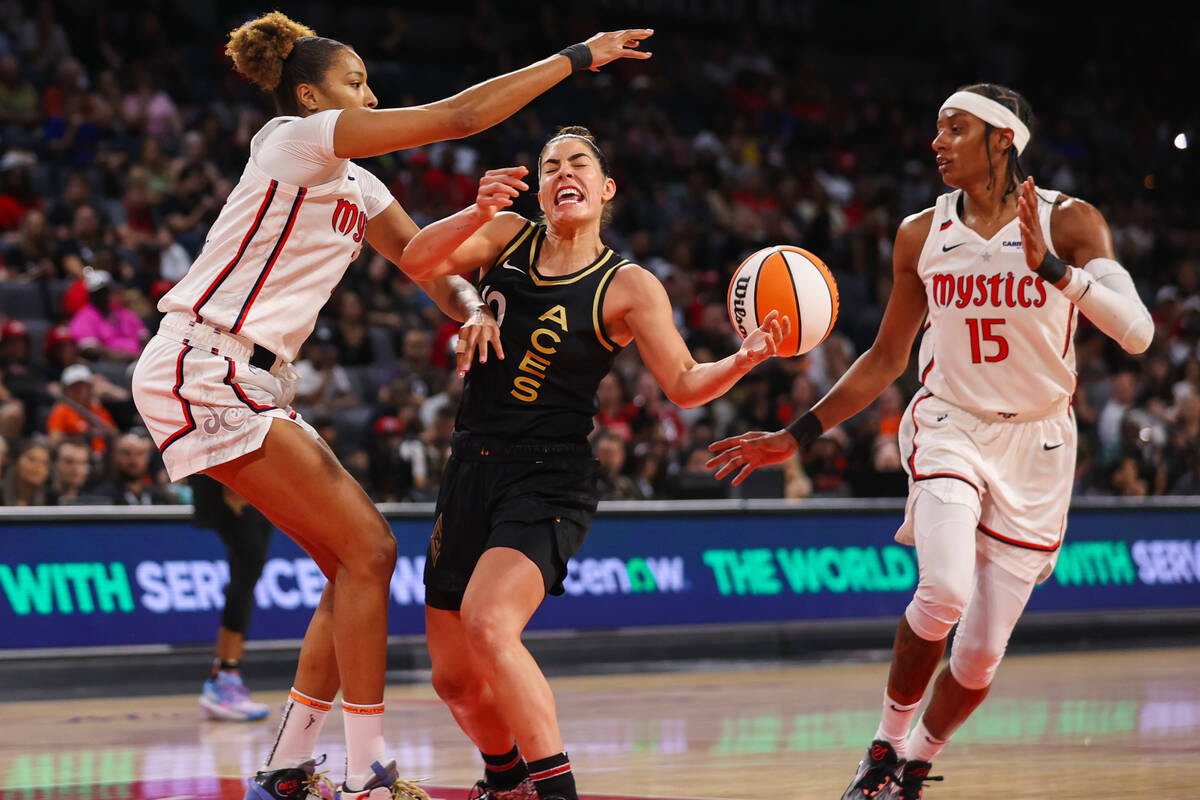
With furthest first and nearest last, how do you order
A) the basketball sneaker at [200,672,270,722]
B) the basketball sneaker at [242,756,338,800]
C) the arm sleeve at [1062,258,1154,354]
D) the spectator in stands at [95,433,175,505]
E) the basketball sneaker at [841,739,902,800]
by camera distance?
the spectator in stands at [95,433,175,505], the basketball sneaker at [200,672,270,722], the basketball sneaker at [841,739,902,800], the arm sleeve at [1062,258,1154,354], the basketball sneaker at [242,756,338,800]

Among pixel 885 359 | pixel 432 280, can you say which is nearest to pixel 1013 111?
pixel 885 359

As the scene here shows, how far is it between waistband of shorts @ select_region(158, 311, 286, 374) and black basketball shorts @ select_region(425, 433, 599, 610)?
0.72m

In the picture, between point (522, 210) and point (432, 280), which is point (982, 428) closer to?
point (432, 280)

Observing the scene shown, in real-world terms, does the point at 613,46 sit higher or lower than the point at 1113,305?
higher

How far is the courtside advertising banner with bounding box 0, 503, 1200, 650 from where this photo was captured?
9594 mm

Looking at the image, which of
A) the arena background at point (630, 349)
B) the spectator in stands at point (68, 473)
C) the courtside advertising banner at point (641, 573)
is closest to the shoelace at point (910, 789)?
the arena background at point (630, 349)

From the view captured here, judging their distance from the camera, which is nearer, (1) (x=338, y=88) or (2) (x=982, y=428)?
(1) (x=338, y=88)

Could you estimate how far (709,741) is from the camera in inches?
301

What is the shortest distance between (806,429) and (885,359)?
15.9 inches

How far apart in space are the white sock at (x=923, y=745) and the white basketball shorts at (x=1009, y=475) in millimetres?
641

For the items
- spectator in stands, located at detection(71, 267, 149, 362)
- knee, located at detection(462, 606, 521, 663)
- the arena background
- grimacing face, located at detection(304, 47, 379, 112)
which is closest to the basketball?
knee, located at detection(462, 606, 521, 663)

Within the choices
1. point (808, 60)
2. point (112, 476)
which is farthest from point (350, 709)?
point (808, 60)

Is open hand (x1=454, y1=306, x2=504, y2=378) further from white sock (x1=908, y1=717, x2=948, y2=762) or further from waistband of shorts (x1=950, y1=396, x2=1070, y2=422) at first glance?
white sock (x1=908, y1=717, x2=948, y2=762)

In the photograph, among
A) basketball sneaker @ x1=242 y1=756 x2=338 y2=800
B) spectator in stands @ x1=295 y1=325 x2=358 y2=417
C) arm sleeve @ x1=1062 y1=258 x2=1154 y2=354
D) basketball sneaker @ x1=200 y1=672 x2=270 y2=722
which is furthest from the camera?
spectator in stands @ x1=295 y1=325 x2=358 y2=417
